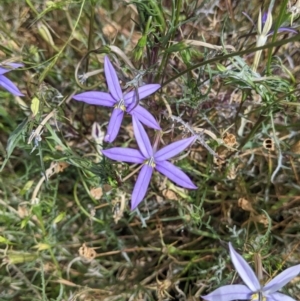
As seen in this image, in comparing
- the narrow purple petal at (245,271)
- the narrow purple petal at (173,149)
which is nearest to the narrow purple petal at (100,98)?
the narrow purple petal at (173,149)

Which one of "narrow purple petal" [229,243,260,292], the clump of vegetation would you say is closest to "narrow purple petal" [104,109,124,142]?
the clump of vegetation

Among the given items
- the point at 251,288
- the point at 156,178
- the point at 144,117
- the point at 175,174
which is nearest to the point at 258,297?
the point at 251,288

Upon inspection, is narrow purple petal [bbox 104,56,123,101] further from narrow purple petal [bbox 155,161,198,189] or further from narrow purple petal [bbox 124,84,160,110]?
narrow purple petal [bbox 155,161,198,189]

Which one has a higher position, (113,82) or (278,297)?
(113,82)

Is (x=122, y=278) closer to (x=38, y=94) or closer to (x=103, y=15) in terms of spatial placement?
(x=38, y=94)

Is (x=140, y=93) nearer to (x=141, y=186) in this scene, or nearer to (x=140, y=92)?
(x=140, y=92)

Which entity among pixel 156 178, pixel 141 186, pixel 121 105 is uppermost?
pixel 121 105

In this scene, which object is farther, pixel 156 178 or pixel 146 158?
pixel 156 178
